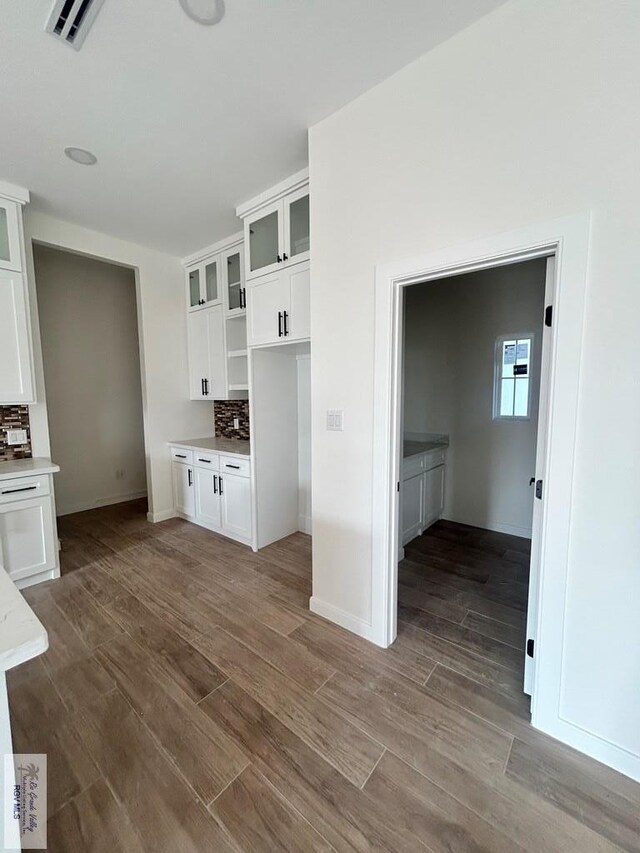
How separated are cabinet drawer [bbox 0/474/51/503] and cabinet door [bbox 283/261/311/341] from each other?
2248mm

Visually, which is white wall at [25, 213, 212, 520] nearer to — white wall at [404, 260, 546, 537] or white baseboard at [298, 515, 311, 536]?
white baseboard at [298, 515, 311, 536]

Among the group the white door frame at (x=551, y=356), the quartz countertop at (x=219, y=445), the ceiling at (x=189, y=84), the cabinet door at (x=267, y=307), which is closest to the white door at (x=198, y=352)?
the quartz countertop at (x=219, y=445)

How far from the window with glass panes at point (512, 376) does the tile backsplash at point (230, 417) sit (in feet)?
9.10

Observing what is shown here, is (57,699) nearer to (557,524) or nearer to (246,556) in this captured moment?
(246,556)

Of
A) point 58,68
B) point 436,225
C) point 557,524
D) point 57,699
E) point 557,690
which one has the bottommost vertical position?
point 57,699

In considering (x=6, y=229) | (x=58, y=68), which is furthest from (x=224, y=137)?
(x=6, y=229)

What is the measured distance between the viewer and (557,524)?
1375 millimetres

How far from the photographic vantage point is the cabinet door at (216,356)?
3619 mm

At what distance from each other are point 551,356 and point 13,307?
359 cm

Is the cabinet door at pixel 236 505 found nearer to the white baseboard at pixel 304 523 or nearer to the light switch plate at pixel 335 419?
the white baseboard at pixel 304 523

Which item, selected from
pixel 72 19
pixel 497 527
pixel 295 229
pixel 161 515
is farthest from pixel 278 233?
pixel 497 527

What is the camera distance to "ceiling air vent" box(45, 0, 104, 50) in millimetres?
1336

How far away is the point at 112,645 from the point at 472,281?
4.28 m
